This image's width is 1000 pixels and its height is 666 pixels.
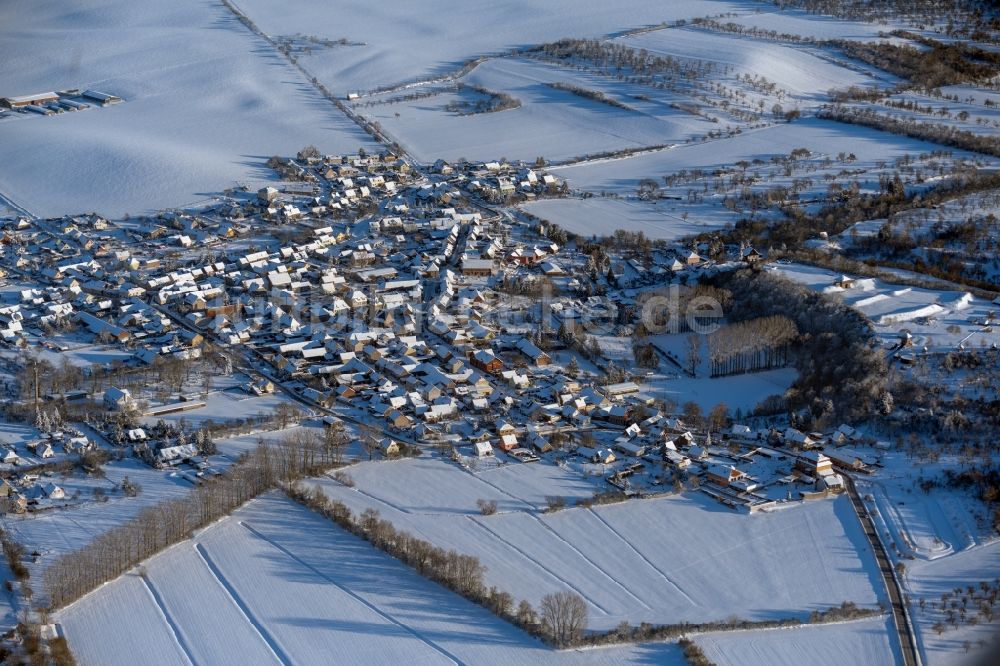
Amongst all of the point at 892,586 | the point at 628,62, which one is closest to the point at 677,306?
the point at 892,586

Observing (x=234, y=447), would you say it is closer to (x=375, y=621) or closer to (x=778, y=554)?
(x=375, y=621)

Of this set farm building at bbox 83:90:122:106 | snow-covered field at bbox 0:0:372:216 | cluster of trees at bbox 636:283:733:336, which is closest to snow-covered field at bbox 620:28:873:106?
snow-covered field at bbox 0:0:372:216

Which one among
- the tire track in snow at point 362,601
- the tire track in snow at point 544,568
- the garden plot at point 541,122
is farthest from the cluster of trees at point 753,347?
the garden plot at point 541,122

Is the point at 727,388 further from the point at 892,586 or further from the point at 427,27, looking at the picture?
the point at 427,27

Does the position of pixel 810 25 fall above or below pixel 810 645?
above

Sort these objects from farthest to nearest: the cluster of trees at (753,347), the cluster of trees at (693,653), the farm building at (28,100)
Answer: the farm building at (28,100), the cluster of trees at (753,347), the cluster of trees at (693,653)

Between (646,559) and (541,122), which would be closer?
(646,559)

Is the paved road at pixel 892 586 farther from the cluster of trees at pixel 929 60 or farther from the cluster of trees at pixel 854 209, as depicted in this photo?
the cluster of trees at pixel 929 60
